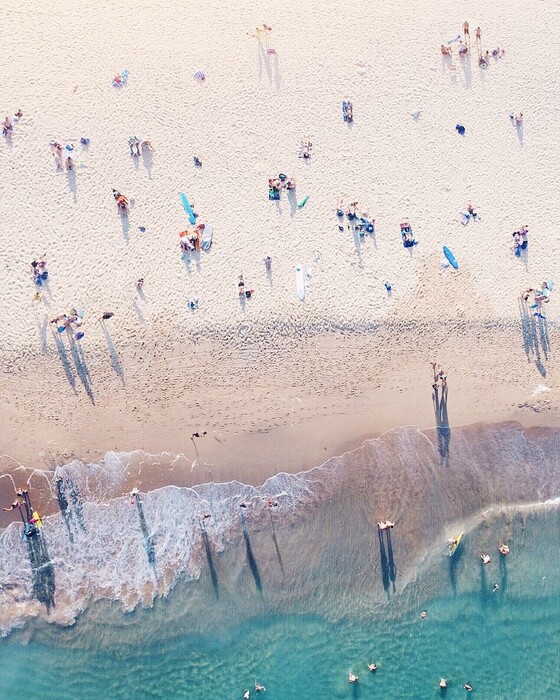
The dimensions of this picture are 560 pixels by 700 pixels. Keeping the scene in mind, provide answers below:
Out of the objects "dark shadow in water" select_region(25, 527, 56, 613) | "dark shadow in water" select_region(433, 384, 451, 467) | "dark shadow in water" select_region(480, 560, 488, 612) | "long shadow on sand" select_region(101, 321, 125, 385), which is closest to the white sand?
"long shadow on sand" select_region(101, 321, 125, 385)

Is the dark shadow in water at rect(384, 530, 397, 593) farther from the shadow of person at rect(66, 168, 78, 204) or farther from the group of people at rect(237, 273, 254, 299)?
the shadow of person at rect(66, 168, 78, 204)

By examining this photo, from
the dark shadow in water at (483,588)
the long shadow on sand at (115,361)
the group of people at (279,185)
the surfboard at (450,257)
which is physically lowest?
the dark shadow in water at (483,588)

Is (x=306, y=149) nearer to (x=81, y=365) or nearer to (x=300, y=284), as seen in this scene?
(x=300, y=284)

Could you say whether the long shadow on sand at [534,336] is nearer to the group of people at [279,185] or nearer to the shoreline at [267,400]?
the shoreline at [267,400]

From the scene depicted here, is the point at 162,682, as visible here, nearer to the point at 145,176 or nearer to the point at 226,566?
the point at 226,566

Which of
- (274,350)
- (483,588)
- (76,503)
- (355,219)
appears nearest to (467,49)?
(355,219)

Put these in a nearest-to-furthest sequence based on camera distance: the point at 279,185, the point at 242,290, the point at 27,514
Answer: the point at 27,514 → the point at 242,290 → the point at 279,185

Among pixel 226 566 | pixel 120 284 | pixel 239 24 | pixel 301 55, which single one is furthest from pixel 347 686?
pixel 239 24

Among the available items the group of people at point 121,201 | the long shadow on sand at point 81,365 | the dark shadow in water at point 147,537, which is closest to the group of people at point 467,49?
the group of people at point 121,201
